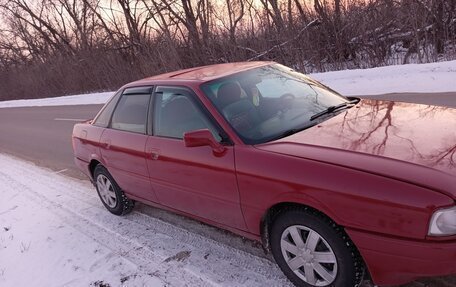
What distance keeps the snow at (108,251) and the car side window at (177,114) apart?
1077 millimetres

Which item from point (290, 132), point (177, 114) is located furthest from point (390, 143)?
point (177, 114)

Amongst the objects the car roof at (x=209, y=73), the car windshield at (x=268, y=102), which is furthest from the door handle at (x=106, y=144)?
the car windshield at (x=268, y=102)

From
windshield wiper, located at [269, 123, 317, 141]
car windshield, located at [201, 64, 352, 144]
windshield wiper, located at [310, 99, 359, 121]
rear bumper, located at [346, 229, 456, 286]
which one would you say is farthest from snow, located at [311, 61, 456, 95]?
rear bumper, located at [346, 229, 456, 286]

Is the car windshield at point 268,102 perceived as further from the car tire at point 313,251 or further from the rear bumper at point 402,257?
the rear bumper at point 402,257

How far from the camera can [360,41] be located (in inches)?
624

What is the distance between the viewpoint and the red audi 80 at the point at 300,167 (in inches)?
96.7

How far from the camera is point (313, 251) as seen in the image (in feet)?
9.60

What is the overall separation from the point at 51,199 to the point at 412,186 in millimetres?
5205

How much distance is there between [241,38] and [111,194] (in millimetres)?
14194

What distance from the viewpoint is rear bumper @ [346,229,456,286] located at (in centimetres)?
236

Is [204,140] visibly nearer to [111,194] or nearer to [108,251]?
[108,251]

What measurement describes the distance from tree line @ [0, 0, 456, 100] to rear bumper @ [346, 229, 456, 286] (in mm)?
11977

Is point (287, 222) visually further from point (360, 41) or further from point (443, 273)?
point (360, 41)

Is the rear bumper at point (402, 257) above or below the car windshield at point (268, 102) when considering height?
below
